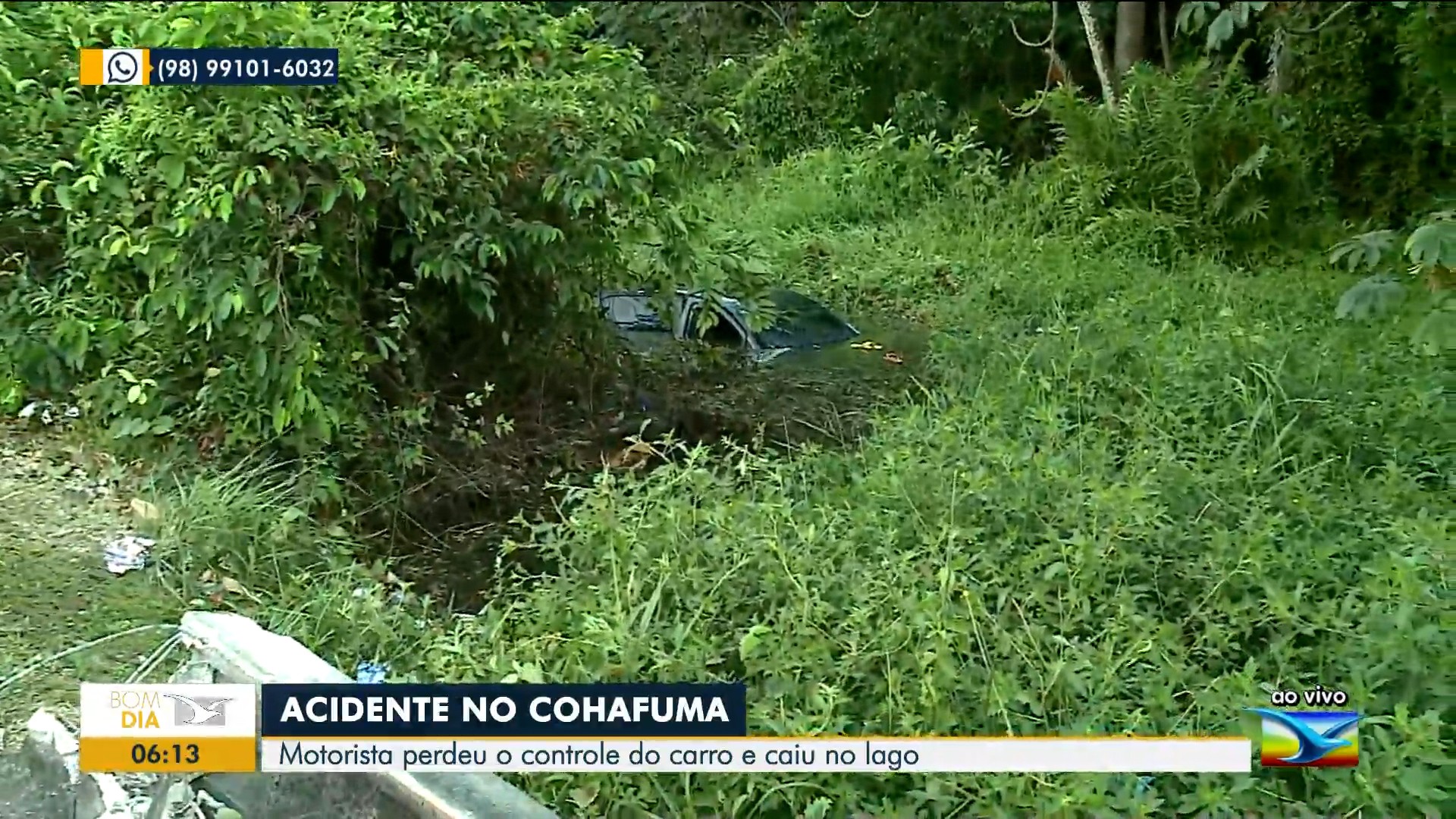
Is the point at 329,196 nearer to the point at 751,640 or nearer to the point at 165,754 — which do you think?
the point at 751,640

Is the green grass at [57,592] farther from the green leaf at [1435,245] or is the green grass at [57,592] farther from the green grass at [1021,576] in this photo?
the green leaf at [1435,245]

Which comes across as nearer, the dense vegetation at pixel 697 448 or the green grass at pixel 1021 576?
the green grass at pixel 1021 576

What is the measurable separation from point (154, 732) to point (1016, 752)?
4.35 feet

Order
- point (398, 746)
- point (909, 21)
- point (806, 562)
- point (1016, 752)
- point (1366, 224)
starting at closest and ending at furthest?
point (398, 746)
point (1016, 752)
point (806, 562)
point (1366, 224)
point (909, 21)

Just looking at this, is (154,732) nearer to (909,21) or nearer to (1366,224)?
(1366,224)

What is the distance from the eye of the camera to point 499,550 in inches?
147

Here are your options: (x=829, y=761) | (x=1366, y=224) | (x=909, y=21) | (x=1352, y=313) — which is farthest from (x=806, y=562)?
(x=909, y=21)

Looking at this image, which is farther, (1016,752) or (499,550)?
(499,550)

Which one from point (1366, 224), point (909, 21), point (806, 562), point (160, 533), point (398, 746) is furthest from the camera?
point (909, 21)

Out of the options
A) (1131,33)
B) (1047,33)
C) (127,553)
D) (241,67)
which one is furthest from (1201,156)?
(127,553)

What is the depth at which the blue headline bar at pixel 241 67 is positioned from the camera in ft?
12.5

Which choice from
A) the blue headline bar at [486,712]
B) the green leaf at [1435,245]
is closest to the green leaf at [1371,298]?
the green leaf at [1435,245]
